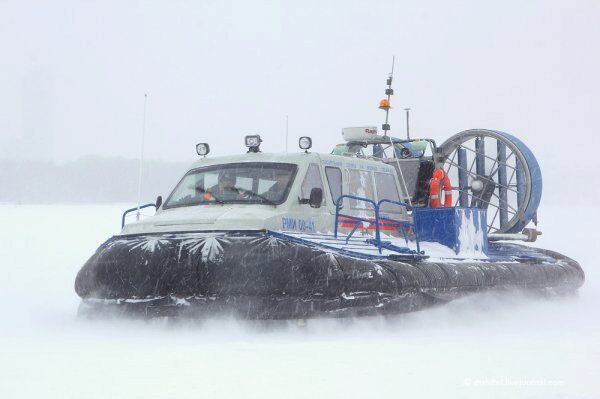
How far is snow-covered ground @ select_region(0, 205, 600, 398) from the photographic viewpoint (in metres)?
3.80

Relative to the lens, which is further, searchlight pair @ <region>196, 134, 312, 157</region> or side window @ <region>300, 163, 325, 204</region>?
searchlight pair @ <region>196, 134, 312, 157</region>

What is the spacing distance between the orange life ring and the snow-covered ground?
1250mm

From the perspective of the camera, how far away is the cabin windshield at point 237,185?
688 cm

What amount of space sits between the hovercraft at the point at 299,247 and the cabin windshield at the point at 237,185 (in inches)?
0.5

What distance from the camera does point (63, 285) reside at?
10047mm

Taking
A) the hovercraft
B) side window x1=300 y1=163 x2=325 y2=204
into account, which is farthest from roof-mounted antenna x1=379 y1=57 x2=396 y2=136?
side window x1=300 y1=163 x2=325 y2=204

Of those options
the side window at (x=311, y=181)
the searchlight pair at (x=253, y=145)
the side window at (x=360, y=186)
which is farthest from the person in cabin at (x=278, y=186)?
the side window at (x=360, y=186)

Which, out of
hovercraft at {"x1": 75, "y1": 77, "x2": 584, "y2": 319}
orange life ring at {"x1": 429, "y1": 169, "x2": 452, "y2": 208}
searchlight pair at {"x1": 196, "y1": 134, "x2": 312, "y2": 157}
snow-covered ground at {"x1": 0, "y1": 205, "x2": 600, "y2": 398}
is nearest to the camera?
snow-covered ground at {"x1": 0, "y1": 205, "x2": 600, "y2": 398}

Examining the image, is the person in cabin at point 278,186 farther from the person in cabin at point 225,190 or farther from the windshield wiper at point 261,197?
the person in cabin at point 225,190

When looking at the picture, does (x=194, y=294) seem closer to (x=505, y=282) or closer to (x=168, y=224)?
(x=168, y=224)

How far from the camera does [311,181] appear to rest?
710 cm

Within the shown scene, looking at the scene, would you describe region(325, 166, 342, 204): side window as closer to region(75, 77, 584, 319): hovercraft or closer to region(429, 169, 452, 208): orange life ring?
region(75, 77, 584, 319): hovercraft

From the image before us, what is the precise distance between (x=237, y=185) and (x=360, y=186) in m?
1.25

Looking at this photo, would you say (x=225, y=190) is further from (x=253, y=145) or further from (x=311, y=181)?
(x=311, y=181)
